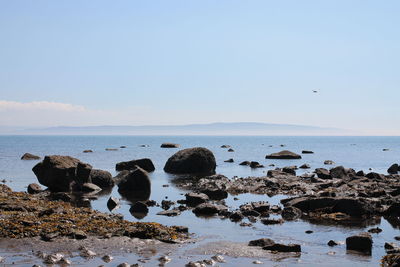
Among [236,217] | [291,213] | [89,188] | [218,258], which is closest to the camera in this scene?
[218,258]

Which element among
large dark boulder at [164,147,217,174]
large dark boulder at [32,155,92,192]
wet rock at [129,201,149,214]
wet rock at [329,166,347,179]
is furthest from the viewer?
large dark boulder at [164,147,217,174]

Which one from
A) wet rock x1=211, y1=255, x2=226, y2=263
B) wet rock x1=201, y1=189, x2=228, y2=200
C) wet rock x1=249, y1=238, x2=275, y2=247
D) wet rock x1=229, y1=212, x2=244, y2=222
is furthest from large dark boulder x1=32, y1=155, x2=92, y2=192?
wet rock x1=211, y1=255, x2=226, y2=263

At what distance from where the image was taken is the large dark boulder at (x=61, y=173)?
130 feet

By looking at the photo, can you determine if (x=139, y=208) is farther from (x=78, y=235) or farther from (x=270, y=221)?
(x=78, y=235)

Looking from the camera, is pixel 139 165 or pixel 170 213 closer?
pixel 170 213

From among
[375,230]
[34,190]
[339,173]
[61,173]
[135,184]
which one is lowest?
[34,190]

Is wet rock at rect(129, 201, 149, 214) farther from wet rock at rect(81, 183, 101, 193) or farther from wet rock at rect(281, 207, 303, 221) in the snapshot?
wet rock at rect(81, 183, 101, 193)

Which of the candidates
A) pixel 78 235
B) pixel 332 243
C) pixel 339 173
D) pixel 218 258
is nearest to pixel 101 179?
pixel 78 235

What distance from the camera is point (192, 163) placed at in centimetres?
6084

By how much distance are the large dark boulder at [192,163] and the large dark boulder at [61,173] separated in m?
19.9

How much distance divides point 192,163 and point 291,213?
109ft

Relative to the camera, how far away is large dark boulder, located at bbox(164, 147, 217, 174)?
60.7 metres

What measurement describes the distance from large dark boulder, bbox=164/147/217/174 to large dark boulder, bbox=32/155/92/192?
19947 millimetres

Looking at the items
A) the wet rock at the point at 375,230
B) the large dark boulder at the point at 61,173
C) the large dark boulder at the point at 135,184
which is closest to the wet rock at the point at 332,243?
the wet rock at the point at 375,230
